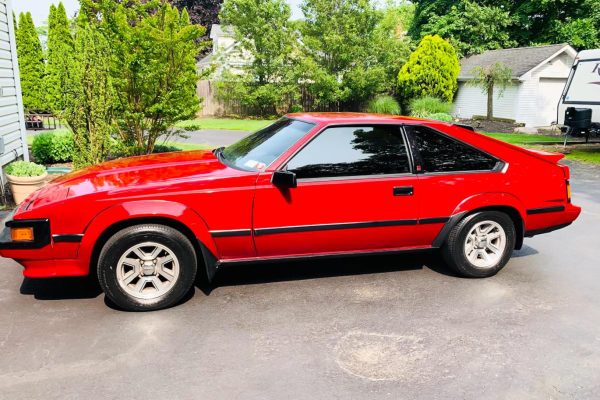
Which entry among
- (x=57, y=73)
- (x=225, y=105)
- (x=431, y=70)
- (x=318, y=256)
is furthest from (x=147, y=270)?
(x=225, y=105)

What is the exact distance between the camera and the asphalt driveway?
3.15m

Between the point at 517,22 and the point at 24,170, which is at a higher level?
the point at 517,22

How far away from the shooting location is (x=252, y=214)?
427 cm

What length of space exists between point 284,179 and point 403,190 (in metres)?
1.14

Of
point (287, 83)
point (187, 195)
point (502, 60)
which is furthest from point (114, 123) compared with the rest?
point (502, 60)

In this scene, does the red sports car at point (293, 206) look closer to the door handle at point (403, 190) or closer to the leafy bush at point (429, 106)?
the door handle at point (403, 190)

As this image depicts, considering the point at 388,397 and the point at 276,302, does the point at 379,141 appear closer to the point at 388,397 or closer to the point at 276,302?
the point at 276,302

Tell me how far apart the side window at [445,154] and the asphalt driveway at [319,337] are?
3.66 ft

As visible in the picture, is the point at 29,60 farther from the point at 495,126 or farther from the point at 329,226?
Answer: the point at 329,226

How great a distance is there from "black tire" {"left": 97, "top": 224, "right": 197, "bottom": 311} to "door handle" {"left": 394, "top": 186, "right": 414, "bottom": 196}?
1864 mm

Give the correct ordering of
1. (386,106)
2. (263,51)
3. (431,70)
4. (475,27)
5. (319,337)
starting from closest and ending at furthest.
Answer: (319,337) < (431,70) < (386,106) < (263,51) < (475,27)

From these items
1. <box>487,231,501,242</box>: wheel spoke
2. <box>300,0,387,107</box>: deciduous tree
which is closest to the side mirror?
<box>487,231,501,242</box>: wheel spoke

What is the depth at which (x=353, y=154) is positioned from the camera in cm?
459

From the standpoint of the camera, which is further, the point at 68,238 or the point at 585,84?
the point at 585,84
